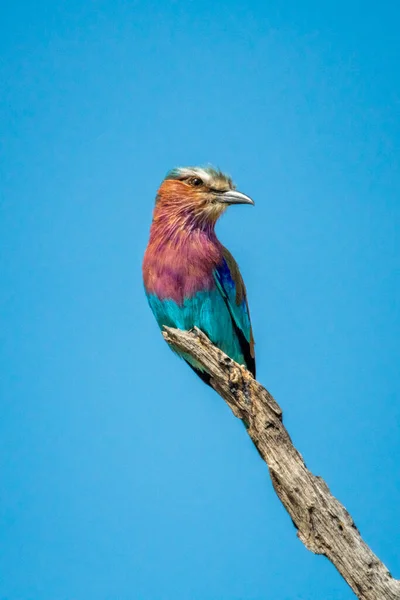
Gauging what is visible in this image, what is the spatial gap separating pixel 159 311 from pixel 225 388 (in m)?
1.48

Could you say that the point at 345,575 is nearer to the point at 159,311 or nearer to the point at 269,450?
the point at 269,450

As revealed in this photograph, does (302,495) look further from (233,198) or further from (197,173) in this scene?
(197,173)

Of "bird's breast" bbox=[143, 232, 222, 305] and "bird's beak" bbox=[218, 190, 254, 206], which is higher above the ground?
"bird's beak" bbox=[218, 190, 254, 206]

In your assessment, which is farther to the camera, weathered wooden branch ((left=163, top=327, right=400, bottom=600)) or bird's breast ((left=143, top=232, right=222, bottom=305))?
bird's breast ((left=143, top=232, right=222, bottom=305))

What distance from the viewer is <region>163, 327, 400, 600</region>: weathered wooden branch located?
4.37 m

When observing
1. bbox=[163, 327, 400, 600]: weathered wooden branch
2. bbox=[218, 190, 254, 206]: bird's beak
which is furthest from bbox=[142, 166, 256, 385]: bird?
bbox=[163, 327, 400, 600]: weathered wooden branch

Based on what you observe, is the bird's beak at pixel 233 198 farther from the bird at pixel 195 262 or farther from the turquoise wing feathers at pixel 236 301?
the turquoise wing feathers at pixel 236 301

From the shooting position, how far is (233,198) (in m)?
6.39

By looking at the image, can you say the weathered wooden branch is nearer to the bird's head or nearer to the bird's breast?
the bird's breast

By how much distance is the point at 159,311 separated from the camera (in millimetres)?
6348

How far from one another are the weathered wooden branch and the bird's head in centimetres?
165

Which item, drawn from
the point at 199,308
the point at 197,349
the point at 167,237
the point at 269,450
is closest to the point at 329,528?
the point at 269,450

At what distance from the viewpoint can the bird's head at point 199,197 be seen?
6.40 metres

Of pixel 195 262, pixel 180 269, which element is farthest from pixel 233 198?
pixel 180 269
